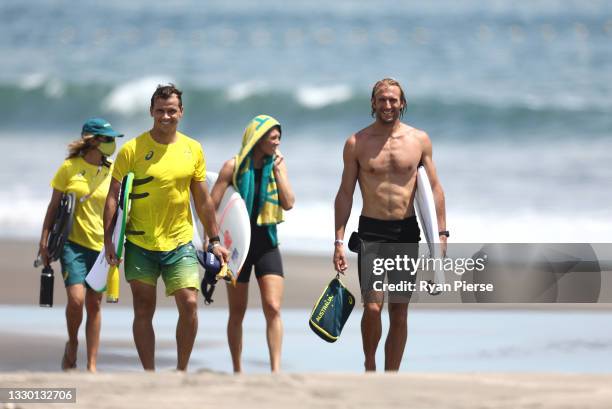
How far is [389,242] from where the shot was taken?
7840mm

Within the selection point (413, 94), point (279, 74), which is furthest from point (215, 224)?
point (279, 74)

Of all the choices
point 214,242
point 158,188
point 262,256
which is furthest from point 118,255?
point 262,256

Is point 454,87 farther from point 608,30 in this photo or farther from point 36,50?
point 36,50

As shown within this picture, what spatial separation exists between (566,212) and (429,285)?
9.55 metres

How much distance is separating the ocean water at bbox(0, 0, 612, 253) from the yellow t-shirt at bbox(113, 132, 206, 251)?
8.18 m

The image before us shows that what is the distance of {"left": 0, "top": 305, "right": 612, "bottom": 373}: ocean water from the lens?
350 inches

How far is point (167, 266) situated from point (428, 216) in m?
1.54

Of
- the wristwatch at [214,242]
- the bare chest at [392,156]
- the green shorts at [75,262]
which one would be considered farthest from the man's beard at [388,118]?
the green shorts at [75,262]

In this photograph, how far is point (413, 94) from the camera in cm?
2553

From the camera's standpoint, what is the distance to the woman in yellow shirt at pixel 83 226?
839 cm

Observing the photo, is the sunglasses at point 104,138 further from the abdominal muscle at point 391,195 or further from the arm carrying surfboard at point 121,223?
the abdominal muscle at point 391,195

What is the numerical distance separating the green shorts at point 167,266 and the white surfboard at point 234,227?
0.35 m

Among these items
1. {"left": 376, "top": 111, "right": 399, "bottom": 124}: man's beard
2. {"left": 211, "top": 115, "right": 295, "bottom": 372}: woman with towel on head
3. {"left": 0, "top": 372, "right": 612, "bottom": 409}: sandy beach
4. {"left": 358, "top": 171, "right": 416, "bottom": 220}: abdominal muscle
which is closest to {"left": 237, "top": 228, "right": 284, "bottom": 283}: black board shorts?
{"left": 211, "top": 115, "right": 295, "bottom": 372}: woman with towel on head

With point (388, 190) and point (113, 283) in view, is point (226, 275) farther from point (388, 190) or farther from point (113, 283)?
point (388, 190)
